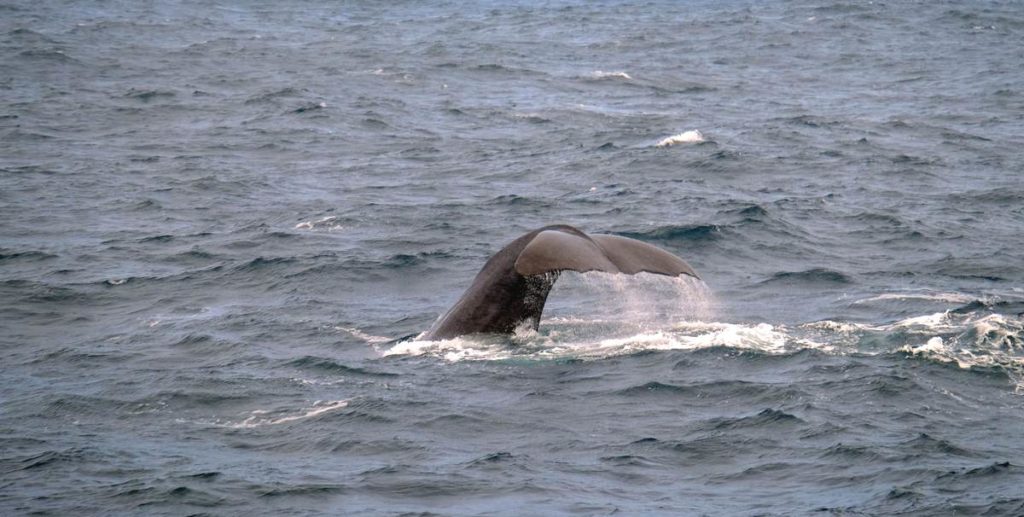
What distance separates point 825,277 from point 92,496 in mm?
11080

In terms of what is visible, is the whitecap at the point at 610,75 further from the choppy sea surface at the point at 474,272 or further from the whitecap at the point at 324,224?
the whitecap at the point at 324,224

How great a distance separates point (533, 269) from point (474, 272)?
729 cm

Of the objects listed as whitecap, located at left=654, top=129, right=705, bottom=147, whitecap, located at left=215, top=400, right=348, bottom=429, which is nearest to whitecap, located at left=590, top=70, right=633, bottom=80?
whitecap, located at left=654, top=129, right=705, bottom=147

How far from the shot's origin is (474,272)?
19734 mm

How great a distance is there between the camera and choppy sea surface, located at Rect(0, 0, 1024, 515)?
1144cm

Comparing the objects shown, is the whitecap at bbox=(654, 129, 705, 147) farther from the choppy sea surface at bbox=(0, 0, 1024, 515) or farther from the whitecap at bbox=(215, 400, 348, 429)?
the whitecap at bbox=(215, 400, 348, 429)

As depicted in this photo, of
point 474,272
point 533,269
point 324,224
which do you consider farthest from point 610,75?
point 533,269

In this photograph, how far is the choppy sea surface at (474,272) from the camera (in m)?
11.4

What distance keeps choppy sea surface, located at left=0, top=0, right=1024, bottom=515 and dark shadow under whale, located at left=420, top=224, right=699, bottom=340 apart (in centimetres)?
41

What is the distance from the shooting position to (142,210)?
24625 mm

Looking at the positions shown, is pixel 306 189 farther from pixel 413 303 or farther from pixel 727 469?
pixel 727 469

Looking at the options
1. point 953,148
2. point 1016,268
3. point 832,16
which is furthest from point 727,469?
point 832,16

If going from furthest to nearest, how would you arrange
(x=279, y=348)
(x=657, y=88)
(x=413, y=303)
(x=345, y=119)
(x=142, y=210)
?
(x=657, y=88)
(x=345, y=119)
(x=142, y=210)
(x=413, y=303)
(x=279, y=348)

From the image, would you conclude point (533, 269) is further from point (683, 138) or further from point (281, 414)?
point (683, 138)
